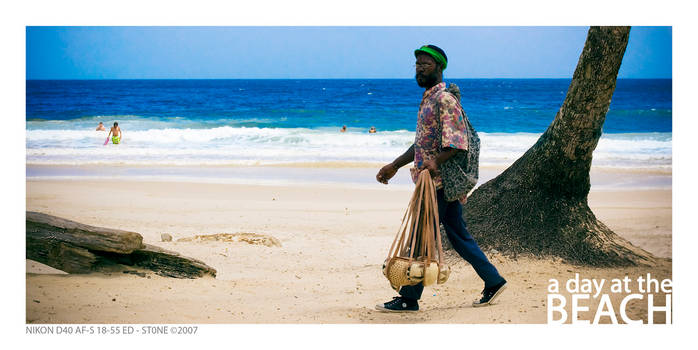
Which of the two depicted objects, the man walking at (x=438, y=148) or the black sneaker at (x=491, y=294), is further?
the black sneaker at (x=491, y=294)

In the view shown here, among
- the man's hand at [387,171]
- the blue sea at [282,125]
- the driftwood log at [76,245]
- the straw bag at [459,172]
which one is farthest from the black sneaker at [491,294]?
the blue sea at [282,125]

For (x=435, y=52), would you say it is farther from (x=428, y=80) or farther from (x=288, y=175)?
(x=288, y=175)

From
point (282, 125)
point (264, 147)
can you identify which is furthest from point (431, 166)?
point (282, 125)

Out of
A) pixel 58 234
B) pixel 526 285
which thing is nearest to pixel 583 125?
pixel 526 285

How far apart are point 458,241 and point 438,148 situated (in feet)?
2.20

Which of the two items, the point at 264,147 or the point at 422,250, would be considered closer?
the point at 422,250

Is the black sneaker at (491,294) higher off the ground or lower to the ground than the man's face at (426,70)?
lower

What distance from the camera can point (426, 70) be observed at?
3943 mm

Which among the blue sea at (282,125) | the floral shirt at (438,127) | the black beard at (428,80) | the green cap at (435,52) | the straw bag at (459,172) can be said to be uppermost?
the blue sea at (282,125)

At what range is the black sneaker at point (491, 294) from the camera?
4.29 meters

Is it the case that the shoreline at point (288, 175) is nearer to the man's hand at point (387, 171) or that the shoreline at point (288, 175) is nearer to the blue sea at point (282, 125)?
the blue sea at point (282, 125)

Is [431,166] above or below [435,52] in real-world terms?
below

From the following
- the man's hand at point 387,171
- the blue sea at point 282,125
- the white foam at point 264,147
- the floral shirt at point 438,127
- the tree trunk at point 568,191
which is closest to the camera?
the floral shirt at point 438,127

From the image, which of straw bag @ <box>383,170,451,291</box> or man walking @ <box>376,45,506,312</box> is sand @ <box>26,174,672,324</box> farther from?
straw bag @ <box>383,170,451,291</box>
